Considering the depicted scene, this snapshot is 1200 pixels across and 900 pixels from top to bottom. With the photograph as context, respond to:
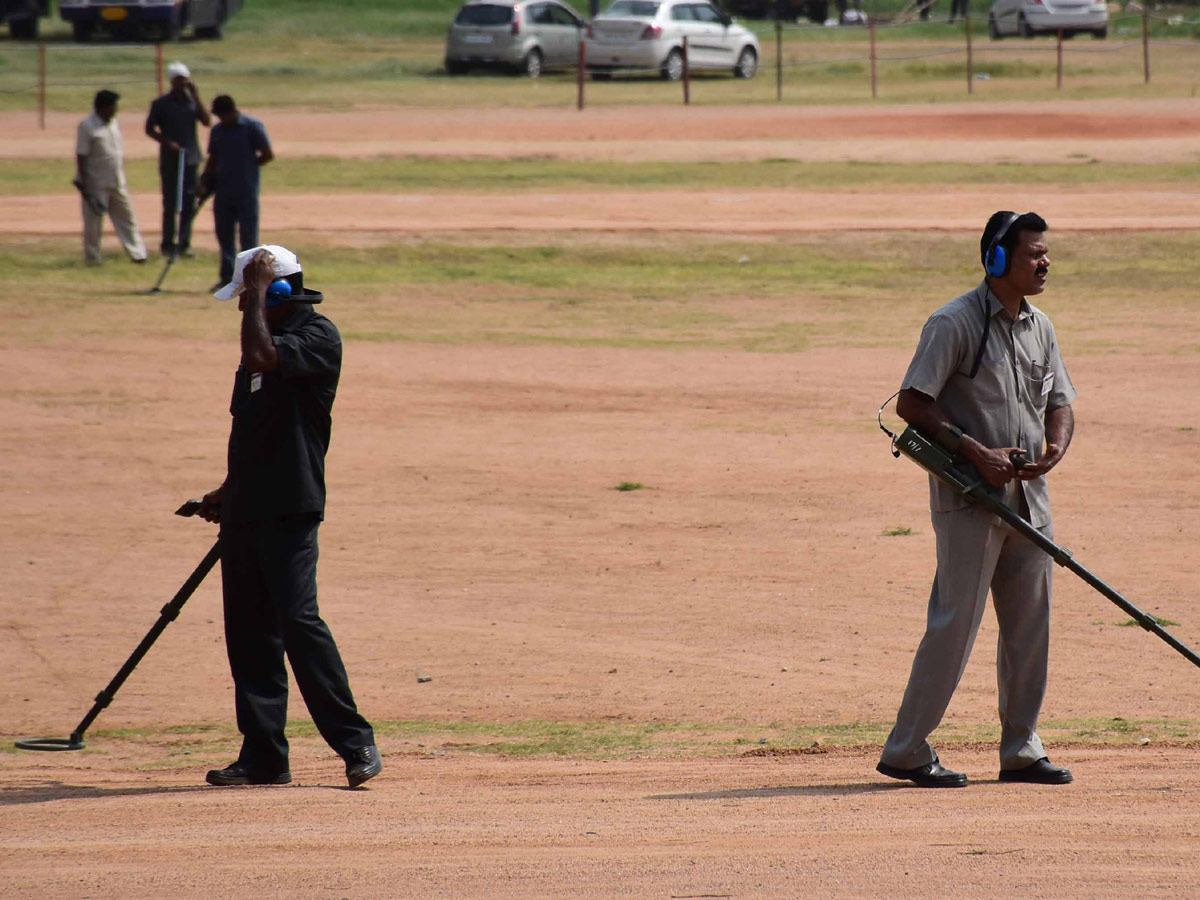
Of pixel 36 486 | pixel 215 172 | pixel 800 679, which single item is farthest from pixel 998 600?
pixel 215 172

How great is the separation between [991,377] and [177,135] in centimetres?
1494

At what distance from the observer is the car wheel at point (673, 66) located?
37344 mm

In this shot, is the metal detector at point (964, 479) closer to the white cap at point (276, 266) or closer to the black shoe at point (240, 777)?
the white cap at point (276, 266)

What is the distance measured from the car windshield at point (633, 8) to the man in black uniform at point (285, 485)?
106 ft

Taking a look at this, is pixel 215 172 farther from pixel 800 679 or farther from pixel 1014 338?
pixel 1014 338

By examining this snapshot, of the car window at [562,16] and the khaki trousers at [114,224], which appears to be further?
the car window at [562,16]

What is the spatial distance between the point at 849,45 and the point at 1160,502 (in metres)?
35.2

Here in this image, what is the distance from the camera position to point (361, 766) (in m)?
5.92

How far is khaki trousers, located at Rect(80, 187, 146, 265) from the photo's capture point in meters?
18.8

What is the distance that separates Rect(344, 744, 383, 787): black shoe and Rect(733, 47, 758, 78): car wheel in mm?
34064

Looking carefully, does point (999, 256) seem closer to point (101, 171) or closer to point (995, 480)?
point (995, 480)

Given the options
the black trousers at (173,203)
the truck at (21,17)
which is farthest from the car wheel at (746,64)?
the black trousers at (173,203)

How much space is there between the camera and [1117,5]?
184 ft

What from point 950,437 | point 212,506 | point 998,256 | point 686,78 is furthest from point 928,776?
point 686,78
